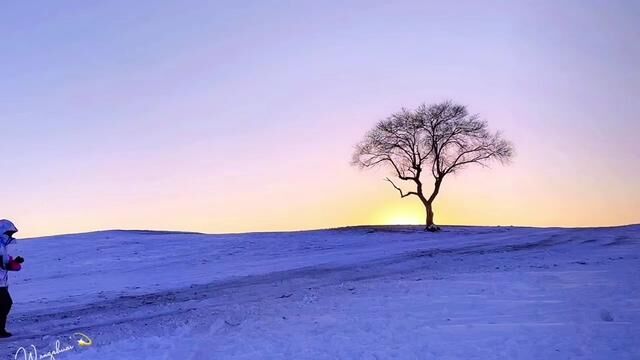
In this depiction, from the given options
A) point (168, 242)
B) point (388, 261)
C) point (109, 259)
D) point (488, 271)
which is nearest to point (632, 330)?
point (488, 271)

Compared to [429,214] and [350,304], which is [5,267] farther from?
[429,214]

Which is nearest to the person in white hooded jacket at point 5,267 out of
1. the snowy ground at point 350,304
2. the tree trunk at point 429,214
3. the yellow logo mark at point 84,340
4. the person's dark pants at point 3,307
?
the person's dark pants at point 3,307

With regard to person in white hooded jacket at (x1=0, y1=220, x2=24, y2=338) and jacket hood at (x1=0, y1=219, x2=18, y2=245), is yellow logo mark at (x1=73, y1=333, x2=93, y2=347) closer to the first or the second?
person in white hooded jacket at (x1=0, y1=220, x2=24, y2=338)

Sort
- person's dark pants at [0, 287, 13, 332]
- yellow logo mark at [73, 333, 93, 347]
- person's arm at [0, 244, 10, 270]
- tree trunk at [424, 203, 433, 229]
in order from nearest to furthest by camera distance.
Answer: yellow logo mark at [73, 333, 93, 347] < person's dark pants at [0, 287, 13, 332] < person's arm at [0, 244, 10, 270] < tree trunk at [424, 203, 433, 229]

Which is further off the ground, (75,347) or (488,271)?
(488,271)

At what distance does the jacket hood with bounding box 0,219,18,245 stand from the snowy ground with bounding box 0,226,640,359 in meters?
1.94

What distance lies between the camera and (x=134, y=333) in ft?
38.5

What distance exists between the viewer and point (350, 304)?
43.6ft

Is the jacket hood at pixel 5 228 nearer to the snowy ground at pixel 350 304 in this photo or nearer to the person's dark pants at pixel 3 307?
the person's dark pants at pixel 3 307

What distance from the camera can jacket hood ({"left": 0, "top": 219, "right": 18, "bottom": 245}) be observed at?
42.5 feet

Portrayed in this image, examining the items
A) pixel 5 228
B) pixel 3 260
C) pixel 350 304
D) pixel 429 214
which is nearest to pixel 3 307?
pixel 3 260

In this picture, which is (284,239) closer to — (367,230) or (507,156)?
(367,230)

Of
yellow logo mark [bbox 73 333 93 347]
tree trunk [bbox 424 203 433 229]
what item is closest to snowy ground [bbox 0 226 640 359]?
yellow logo mark [bbox 73 333 93 347]

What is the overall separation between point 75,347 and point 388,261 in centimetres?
1373
